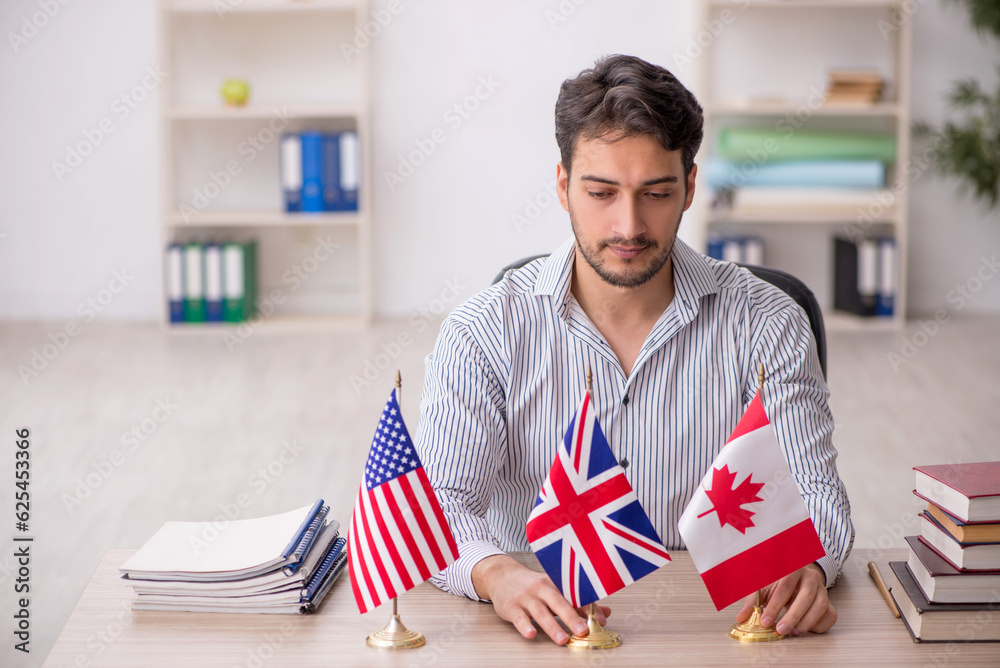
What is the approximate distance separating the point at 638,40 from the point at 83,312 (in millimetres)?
2985

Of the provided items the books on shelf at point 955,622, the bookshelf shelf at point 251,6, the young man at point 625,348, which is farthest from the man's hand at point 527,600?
the bookshelf shelf at point 251,6

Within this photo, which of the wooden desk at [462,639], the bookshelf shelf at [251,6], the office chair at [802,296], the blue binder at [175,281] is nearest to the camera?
the wooden desk at [462,639]

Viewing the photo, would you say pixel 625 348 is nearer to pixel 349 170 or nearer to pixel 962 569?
pixel 962 569

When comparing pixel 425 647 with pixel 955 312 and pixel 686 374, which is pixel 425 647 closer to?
pixel 686 374

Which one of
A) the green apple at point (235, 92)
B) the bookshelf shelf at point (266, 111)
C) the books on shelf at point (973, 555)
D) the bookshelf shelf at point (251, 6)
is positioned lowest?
the books on shelf at point (973, 555)

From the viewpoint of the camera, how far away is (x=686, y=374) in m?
1.52

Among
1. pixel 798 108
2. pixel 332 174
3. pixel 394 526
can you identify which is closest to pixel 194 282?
pixel 332 174

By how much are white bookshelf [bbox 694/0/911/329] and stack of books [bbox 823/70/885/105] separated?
6 cm

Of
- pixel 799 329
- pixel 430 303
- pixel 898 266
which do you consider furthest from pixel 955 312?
pixel 799 329

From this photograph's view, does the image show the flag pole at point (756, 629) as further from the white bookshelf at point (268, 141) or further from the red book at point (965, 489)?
the white bookshelf at point (268, 141)

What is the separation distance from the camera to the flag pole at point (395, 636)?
113 cm

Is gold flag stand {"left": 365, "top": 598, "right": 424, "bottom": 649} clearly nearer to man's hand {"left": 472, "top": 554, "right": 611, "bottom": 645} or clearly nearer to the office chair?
man's hand {"left": 472, "top": 554, "right": 611, "bottom": 645}

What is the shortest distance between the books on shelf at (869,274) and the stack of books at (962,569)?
402cm

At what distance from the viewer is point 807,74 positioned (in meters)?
5.17
